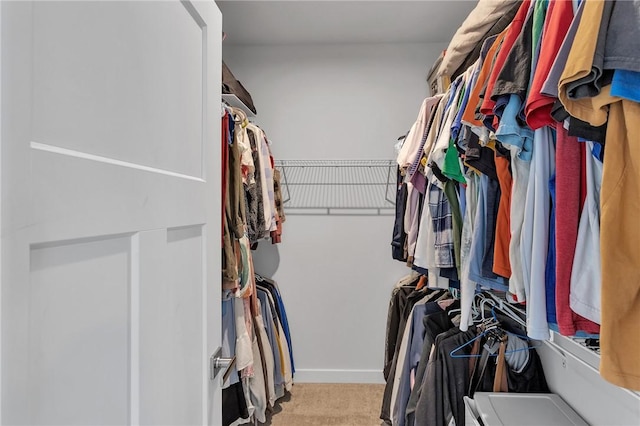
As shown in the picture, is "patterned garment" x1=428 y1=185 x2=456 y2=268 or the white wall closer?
"patterned garment" x1=428 y1=185 x2=456 y2=268

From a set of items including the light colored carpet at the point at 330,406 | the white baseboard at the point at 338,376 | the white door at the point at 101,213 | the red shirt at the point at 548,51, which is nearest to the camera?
the white door at the point at 101,213

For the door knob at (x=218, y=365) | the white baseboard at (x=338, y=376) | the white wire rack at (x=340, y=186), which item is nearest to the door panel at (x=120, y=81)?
the door knob at (x=218, y=365)

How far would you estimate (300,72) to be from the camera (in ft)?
8.85

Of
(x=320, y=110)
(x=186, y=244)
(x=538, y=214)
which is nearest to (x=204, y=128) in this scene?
(x=186, y=244)

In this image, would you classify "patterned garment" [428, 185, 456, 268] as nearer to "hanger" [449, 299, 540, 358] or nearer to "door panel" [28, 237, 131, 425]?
"hanger" [449, 299, 540, 358]

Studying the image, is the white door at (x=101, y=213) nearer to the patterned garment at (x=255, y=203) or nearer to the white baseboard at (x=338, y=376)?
the patterned garment at (x=255, y=203)

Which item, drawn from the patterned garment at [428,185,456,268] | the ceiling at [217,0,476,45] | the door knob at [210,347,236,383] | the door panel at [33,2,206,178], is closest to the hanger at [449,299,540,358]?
the patterned garment at [428,185,456,268]

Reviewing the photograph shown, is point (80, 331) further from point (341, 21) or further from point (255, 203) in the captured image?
point (341, 21)

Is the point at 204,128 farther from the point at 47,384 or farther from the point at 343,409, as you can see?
the point at 343,409

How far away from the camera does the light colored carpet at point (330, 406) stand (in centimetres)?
218

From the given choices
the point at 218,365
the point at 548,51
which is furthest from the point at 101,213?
the point at 548,51

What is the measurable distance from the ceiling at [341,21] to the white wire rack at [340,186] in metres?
0.84

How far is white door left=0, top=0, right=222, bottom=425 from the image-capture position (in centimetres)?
40

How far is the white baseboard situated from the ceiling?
2310 mm
